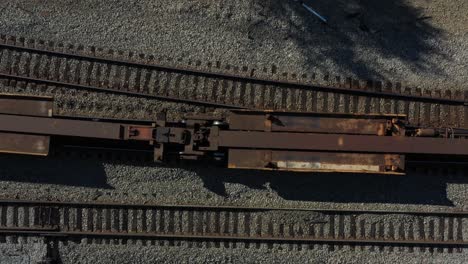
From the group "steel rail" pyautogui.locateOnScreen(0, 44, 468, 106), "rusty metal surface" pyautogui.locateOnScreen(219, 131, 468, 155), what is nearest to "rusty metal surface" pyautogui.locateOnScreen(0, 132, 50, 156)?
"steel rail" pyautogui.locateOnScreen(0, 44, 468, 106)

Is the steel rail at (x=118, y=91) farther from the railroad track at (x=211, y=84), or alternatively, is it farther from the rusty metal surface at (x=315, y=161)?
the rusty metal surface at (x=315, y=161)

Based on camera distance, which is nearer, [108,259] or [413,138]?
[413,138]

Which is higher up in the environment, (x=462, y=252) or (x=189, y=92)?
(x=189, y=92)

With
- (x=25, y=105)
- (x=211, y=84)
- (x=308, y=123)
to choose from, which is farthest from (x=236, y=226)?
(x=25, y=105)

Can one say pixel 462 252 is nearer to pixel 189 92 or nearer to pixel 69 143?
pixel 189 92

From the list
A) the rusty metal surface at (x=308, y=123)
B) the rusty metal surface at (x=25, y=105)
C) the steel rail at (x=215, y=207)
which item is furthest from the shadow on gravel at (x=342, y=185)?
the rusty metal surface at (x=25, y=105)

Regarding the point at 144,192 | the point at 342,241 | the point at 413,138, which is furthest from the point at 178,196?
the point at 413,138
